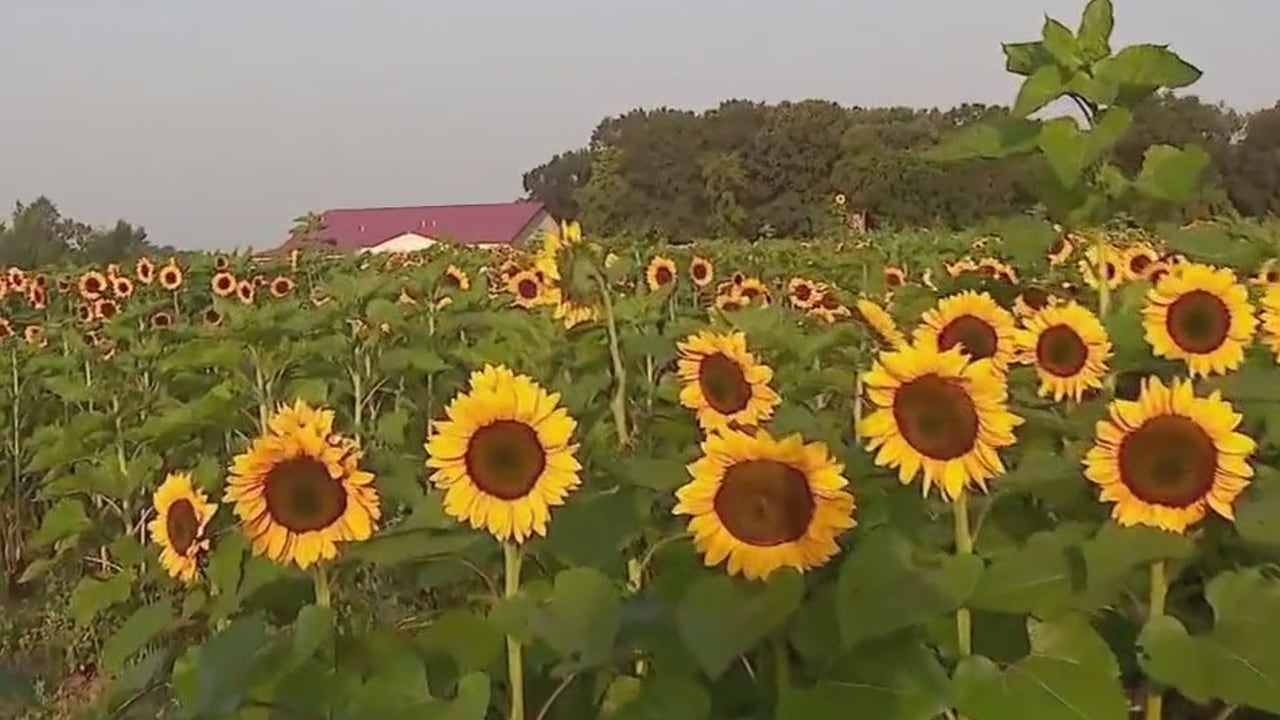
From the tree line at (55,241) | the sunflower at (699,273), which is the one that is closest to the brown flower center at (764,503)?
the sunflower at (699,273)

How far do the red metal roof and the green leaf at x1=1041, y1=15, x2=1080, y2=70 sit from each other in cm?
3722

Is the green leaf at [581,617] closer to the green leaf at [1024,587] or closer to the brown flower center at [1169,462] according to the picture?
the green leaf at [1024,587]

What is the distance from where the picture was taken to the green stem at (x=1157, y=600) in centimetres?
177

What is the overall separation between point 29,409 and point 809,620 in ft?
15.1

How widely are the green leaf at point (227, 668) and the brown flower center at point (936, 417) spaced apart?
2.31ft

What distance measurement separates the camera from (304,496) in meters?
1.75

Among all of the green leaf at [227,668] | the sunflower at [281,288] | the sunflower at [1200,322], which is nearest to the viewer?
the green leaf at [227,668]

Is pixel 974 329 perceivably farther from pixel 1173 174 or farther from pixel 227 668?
pixel 227 668

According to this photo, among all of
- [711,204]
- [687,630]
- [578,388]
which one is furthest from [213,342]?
[711,204]

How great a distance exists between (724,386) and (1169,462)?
0.73 metres

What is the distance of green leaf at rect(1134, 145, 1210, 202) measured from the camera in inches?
90.1

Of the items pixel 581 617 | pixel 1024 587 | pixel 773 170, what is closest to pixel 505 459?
pixel 581 617

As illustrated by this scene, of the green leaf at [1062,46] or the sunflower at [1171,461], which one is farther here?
the green leaf at [1062,46]

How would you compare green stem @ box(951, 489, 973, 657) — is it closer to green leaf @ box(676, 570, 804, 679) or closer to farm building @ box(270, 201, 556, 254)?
green leaf @ box(676, 570, 804, 679)
